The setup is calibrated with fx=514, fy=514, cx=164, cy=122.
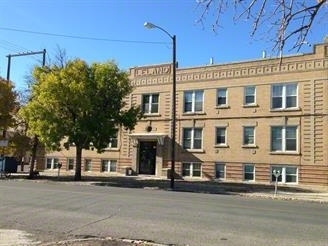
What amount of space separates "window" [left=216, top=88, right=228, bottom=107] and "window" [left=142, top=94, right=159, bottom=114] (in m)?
5.27

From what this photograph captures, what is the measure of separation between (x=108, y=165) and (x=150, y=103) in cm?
631

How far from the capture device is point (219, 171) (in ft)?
117

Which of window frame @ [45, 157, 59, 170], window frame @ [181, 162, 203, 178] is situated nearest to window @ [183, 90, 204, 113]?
window frame @ [181, 162, 203, 178]

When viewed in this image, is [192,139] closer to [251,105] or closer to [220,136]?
[220,136]

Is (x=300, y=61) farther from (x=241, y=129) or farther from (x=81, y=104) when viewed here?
(x=81, y=104)

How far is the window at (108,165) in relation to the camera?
40981 mm

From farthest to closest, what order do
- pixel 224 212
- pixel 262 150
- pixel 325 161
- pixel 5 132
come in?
pixel 5 132
pixel 262 150
pixel 325 161
pixel 224 212

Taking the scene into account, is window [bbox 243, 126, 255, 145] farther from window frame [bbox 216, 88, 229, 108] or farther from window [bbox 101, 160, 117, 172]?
window [bbox 101, 160, 117, 172]

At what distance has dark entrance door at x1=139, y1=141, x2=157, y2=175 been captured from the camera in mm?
38781

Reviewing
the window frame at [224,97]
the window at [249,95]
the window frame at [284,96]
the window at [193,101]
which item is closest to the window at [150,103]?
the window at [193,101]

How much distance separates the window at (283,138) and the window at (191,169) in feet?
19.2

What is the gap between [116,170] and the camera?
40656mm

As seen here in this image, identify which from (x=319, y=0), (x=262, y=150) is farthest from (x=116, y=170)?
(x=319, y=0)

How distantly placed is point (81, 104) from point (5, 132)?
1126cm
